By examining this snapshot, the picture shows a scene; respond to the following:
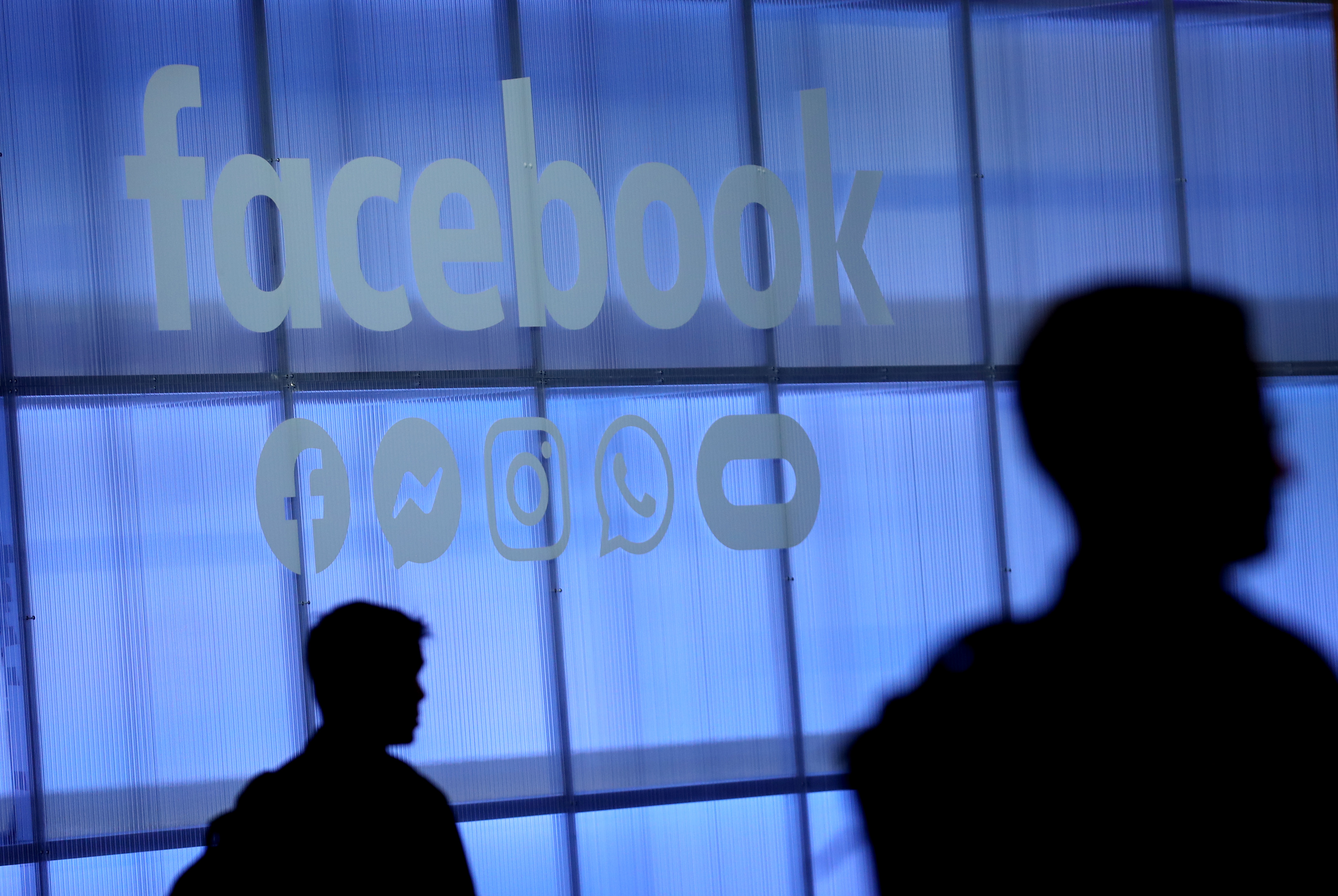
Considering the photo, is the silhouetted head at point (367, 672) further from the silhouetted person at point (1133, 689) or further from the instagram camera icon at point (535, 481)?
the silhouetted person at point (1133, 689)

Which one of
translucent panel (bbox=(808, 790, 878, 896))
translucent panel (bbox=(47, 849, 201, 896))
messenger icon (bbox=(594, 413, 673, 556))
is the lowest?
translucent panel (bbox=(808, 790, 878, 896))

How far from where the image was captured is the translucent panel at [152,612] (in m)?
5.20

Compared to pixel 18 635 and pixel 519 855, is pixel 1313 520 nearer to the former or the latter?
pixel 519 855

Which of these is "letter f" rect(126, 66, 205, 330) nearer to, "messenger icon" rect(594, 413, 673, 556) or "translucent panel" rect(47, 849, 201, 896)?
"messenger icon" rect(594, 413, 673, 556)

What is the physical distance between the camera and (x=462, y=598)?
5.57 metres

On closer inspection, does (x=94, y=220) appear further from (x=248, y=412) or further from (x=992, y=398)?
(x=992, y=398)

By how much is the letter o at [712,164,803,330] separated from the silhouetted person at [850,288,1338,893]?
528 cm

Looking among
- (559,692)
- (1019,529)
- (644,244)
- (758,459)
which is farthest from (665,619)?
(1019,529)

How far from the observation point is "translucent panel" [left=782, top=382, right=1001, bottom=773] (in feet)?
19.5

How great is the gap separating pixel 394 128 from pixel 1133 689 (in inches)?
212

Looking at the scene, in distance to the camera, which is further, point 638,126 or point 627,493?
point 638,126

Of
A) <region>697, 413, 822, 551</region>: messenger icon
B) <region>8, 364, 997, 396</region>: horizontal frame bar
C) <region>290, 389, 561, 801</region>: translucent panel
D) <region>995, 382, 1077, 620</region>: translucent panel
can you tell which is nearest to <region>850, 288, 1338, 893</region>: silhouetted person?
<region>290, 389, 561, 801</region>: translucent panel

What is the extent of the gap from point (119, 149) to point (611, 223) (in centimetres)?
203

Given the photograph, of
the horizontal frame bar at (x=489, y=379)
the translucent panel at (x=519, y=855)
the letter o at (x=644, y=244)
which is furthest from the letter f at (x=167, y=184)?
the translucent panel at (x=519, y=855)
